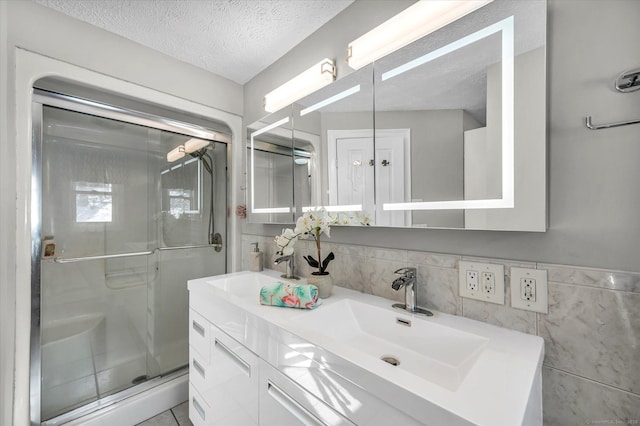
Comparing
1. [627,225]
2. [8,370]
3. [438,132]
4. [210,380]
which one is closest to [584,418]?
[627,225]

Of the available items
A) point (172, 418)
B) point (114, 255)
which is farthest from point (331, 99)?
point (172, 418)

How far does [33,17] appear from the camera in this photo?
4.22ft

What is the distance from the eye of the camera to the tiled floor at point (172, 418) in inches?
63.2

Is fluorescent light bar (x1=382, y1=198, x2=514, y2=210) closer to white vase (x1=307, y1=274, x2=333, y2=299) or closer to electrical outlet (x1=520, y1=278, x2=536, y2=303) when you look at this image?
electrical outlet (x1=520, y1=278, x2=536, y2=303)

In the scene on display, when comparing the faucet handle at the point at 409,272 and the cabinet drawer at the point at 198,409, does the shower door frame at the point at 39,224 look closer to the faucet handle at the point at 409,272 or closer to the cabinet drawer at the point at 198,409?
the cabinet drawer at the point at 198,409

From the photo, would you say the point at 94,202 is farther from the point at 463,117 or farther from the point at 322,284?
the point at 463,117

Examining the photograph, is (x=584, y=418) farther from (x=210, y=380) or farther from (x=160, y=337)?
(x=160, y=337)

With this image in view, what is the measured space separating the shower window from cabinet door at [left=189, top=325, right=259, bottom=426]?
106 cm

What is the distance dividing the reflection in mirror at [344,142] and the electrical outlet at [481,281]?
1.44 feet

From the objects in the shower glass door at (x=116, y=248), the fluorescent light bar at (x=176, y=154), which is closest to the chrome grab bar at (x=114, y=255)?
the shower glass door at (x=116, y=248)

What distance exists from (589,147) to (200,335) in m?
1.70

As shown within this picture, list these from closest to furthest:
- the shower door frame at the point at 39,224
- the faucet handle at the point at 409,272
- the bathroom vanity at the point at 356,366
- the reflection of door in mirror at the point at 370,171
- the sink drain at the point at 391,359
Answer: the bathroom vanity at the point at 356,366
the sink drain at the point at 391,359
the faucet handle at the point at 409,272
the reflection of door in mirror at the point at 370,171
the shower door frame at the point at 39,224

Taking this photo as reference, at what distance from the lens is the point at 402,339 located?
3.08ft

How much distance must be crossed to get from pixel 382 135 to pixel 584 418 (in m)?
1.09
